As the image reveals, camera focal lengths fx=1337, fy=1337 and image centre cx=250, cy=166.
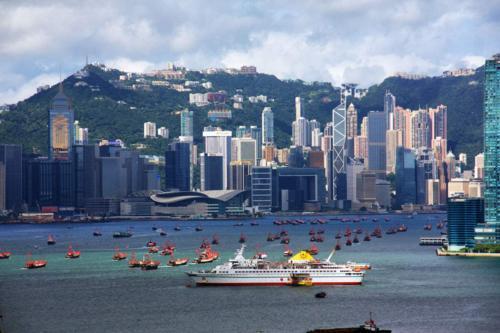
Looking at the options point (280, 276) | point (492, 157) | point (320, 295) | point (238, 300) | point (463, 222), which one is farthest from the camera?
point (492, 157)

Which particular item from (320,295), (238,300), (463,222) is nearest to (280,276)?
(320,295)

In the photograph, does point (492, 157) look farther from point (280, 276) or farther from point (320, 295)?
point (320, 295)

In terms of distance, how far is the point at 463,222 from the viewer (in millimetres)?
119125

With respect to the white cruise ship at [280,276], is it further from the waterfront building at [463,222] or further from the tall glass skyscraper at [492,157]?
the tall glass skyscraper at [492,157]

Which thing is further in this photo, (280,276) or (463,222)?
(463,222)

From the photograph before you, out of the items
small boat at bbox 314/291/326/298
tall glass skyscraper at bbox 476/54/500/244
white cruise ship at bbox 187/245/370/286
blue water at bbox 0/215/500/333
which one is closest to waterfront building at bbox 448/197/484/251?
tall glass skyscraper at bbox 476/54/500/244

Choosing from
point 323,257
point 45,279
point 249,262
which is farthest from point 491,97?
point 45,279

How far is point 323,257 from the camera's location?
120375 mm

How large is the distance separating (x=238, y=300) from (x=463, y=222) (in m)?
41.3

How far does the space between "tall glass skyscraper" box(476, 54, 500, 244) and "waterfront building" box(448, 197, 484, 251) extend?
0.67m

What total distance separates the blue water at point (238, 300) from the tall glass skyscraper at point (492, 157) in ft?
20.1

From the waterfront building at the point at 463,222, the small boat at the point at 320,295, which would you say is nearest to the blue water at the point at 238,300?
the small boat at the point at 320,295

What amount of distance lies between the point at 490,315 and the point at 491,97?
177 feet

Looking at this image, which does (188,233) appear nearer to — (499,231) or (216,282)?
(499,231)
